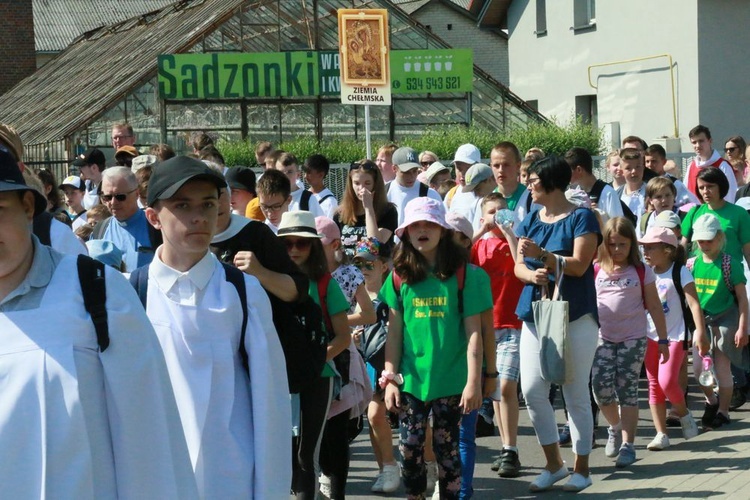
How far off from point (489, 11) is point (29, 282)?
36.1 meters

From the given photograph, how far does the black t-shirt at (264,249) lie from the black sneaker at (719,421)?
201 inches

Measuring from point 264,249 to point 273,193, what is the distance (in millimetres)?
2591

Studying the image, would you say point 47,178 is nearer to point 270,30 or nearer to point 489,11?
point 270,30

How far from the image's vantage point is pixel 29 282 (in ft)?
9.64

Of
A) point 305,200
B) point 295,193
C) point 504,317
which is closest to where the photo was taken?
point 504,317

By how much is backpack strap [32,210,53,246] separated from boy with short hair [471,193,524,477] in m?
3.43

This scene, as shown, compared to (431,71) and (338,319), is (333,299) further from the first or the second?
(431,71)

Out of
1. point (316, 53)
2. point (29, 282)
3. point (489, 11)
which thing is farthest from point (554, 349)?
point (489, 11)

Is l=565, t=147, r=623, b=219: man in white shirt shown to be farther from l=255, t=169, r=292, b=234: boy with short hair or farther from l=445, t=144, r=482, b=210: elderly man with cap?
l=255, t=169, r=292, b=234: boy with short hair

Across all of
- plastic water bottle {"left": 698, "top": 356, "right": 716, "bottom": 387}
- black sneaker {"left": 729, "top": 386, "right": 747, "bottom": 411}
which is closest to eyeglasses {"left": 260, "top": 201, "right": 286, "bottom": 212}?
plastic water bottle {"left": 698, "top": 356, "right": 716, "bottom": 387}

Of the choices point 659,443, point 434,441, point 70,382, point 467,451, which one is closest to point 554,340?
point 467,451

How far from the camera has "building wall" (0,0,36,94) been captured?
45.6 metres

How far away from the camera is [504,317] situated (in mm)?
8125

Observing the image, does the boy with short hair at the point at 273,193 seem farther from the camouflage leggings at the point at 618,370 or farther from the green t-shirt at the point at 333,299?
the camouflage leggings at the point at 618,370
